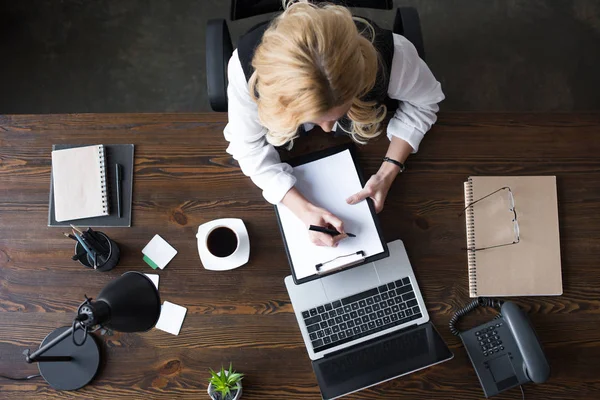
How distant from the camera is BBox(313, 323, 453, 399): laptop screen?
1104mm

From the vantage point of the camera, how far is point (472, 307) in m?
1.15

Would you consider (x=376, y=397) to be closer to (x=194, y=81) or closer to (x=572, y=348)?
(x=572, y=348)

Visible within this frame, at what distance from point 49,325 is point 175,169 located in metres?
0.48

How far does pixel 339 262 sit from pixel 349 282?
A: 75mm

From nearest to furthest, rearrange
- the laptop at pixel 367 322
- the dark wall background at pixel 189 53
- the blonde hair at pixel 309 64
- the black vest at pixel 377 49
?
the blonde hair at pixel 309 64 → the black vest at pixel 377 49 → the laptop at pixel 367 322 → the dark wall background at pixel 189 53

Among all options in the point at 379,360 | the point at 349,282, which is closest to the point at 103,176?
the point at 349,282

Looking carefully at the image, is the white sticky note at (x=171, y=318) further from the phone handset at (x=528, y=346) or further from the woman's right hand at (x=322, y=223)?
the phone handset at (x=528, y=346)

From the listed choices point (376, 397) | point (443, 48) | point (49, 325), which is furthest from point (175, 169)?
point (443, 48)

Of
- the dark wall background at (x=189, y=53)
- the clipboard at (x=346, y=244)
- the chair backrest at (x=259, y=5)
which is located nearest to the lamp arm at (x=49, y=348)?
the clipboard at (x=346, y=244)

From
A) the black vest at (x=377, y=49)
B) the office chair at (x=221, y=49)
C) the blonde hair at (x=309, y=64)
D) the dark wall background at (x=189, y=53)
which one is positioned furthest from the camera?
the dark wall background at (x=189, y=53)

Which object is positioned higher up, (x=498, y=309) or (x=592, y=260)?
(x=592, y=260)

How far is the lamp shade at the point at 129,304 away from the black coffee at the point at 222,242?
239mm

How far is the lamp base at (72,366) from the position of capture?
1145 mm

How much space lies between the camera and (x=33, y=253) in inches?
47.3
